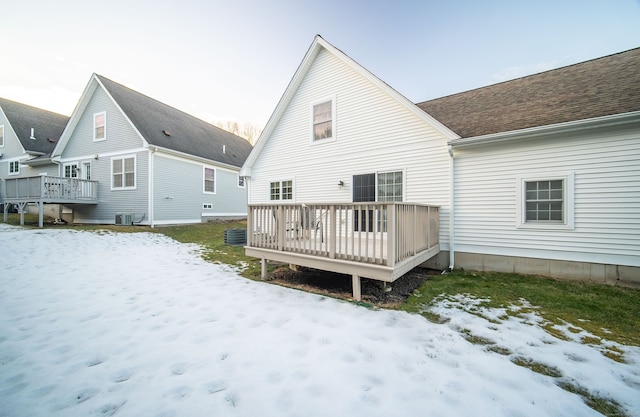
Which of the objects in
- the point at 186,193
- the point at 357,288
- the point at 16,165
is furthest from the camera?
the point at 16,165

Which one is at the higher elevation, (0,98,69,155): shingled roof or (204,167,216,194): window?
(0,98,69,155): shingled roof

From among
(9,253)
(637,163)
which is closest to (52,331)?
(9,253)

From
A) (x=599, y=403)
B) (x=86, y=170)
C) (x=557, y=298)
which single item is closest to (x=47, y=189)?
(x=86, y=170)

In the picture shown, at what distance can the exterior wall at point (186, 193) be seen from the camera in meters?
13.2

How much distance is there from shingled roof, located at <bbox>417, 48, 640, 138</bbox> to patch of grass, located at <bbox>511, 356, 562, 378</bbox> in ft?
17.4

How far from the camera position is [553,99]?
21.0 ft

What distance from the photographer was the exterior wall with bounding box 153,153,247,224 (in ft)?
43.2

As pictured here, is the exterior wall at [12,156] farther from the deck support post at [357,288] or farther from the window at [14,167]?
the deck support post at [357,288]

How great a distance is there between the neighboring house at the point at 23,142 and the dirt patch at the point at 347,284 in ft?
62.8

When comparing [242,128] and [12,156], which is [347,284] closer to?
[12,156]

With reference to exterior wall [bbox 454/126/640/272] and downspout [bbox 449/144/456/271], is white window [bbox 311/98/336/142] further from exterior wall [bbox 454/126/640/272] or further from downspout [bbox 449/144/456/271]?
exterior wall [bbox 454/126/640/272]

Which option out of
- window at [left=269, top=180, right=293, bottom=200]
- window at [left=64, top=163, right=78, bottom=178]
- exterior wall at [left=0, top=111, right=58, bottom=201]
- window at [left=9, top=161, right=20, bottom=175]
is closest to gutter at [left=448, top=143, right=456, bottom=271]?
window at [left=269, top=180, right=293, bottom=200]

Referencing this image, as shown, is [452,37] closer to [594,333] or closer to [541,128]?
[541,128]

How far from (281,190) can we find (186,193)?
8.19m
